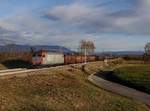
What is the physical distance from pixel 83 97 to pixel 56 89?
9.01ft

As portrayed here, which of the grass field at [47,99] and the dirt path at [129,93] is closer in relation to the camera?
the grass field at [47,99]

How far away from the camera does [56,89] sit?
107 ft

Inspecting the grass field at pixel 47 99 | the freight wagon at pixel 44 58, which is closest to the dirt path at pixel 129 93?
the grass field at pixel 47 99

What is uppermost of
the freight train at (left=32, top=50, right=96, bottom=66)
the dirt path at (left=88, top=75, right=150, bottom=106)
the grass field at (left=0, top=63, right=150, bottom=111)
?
the freight train at (left=32, top=50, right=96, bottom=66)

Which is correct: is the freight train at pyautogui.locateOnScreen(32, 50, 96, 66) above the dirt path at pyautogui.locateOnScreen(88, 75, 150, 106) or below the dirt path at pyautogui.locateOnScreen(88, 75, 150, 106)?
above

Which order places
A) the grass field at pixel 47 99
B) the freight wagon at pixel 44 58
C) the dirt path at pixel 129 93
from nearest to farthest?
1. the grass field at pixel 47 99
2. the dirt path at pixel 129 93
3. the freight wagon at pixel 44 58

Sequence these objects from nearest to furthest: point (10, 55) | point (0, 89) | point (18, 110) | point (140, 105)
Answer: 1. point (18, 110)
2. point (0, 89)
3. point (140, 105)
4. point (10, 55)

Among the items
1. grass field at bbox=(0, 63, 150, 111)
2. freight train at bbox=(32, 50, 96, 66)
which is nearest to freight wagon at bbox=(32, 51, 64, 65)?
freight train at bbox=(32, 50, 96, 66)

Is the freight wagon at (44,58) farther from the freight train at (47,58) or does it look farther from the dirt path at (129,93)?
the dirt path at (129,93)

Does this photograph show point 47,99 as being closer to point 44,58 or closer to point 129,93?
point 129,93

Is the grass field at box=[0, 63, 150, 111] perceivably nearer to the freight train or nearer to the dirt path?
the dirt path

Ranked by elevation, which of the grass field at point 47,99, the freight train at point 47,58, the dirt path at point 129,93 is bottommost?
the dirt path at point 129,93

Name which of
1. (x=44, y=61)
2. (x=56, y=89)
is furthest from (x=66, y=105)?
(x=44, y=61)

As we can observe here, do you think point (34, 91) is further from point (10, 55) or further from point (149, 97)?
point (10, 55)
